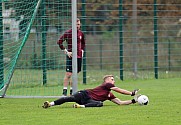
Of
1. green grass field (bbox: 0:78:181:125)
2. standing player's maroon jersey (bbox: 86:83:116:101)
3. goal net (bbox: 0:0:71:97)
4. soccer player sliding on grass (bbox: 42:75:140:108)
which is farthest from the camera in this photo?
goal net (bbox: 0:0:71:97)

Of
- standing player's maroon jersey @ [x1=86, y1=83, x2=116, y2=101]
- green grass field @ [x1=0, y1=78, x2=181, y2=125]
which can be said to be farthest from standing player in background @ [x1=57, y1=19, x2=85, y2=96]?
standing player's maroon jersey @ [x1=86, y1=83, x2=116, y2=101]

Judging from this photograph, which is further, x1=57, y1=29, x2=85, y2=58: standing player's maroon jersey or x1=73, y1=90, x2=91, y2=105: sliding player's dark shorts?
x1=57, y1=29, x2=85, y2=58: standing player's maroon jersey

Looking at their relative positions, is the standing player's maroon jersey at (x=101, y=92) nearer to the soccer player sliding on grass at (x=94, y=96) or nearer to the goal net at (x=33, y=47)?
the soccer player sliding on grass at (x=94, y=96)

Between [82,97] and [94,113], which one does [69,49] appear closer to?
[82,97]

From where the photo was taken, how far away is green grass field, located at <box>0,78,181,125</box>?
11.7 metres

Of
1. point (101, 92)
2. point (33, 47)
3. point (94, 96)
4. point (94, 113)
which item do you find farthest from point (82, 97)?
point (33, 47)

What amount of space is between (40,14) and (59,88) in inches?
87.3

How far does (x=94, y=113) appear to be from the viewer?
1298 centimetres

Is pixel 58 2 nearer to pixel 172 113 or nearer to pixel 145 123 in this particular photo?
pixel 172 113

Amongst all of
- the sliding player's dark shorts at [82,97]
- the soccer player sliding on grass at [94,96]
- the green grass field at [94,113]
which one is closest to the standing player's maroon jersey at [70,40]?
the green grass field at [94,113]

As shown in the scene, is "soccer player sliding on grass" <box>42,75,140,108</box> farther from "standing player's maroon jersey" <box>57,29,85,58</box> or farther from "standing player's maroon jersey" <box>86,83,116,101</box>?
"standing player's maroon jersey" <box>57,29,85,58</box>

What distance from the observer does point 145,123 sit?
37.4 ft

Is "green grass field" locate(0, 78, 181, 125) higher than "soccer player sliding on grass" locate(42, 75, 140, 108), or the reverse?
"soccer player sliding on grass" locate(42, 75, 140, 108)

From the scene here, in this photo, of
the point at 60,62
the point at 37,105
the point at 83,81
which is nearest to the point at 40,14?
the point at 60,62
